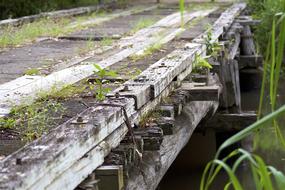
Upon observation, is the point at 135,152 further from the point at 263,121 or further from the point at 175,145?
the point at 263,121

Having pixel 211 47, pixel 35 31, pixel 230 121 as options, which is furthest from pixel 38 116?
pixel 35 31

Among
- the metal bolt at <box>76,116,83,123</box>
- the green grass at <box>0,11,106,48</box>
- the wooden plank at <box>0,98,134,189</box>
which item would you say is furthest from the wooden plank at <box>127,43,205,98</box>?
the green grass at <box>0,11,106,48</box>

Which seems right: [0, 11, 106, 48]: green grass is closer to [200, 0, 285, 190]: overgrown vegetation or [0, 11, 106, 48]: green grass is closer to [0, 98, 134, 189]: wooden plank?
[200, 0, 285, 190]: overgrown vegetation

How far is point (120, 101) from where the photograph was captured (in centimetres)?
404

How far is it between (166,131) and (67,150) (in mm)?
1884

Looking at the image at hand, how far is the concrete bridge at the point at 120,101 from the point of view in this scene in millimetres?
2951

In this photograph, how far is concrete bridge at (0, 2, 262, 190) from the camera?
2.95 m

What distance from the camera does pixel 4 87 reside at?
549 centimetres

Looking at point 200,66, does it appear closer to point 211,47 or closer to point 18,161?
point 211,47

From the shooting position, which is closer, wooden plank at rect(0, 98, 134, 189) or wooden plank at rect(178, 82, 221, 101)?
wooden plank at rect(0, 98, 134, 189)

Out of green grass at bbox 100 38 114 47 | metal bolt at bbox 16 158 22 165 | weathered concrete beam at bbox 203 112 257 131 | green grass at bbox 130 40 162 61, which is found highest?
metal bolt at bbox 16 158 22 165

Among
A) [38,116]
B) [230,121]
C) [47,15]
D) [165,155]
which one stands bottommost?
[230,121]

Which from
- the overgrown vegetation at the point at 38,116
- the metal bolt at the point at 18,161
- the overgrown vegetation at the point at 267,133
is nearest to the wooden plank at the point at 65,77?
the overgrown vegetation at the point at 38,116

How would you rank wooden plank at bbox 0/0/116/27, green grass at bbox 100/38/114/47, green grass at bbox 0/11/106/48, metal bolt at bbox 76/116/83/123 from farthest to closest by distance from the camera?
wooden plank at bbox 0/0/116/27
green grass at bbox 0/11/106/48
green grass at bbox 100/38/114/47
metal bolt at bbox 76/116/83/123
